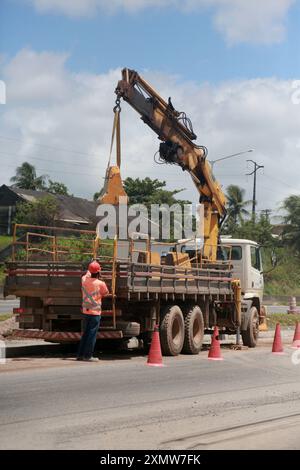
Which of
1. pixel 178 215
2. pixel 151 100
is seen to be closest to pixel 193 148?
pixel 151 100

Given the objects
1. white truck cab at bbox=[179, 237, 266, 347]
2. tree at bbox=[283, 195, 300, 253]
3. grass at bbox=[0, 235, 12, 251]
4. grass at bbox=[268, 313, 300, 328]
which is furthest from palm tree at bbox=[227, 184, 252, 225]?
white truck cab at bbox=[179, 237, 266, 347]

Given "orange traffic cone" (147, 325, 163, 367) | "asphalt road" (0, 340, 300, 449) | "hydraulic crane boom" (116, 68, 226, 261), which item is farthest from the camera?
"hydraulic crane boom" (116, 68, 226, 261)

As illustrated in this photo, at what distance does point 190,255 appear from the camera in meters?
18.5

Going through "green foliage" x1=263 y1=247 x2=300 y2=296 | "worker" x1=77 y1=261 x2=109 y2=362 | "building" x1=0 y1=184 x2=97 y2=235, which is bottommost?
"worker" x1=77 y1=261 x2=109 y2=362

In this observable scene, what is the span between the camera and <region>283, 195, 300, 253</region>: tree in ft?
218

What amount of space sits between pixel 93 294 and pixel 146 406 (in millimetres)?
4164

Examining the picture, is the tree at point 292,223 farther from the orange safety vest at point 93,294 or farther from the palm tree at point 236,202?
the orange safety vest at point 93,294

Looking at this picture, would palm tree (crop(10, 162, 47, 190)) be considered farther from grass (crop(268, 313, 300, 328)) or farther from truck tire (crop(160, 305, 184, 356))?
truck tire (crop(160, 305, 184, 356))

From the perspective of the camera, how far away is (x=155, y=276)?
14.5 meters

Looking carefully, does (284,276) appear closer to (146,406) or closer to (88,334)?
(88,334)

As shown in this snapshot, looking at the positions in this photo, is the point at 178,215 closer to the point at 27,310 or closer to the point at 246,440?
the point at 27,310

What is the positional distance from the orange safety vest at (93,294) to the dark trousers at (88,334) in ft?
0.43

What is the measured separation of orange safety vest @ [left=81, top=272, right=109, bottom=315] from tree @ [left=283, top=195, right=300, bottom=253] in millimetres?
54645

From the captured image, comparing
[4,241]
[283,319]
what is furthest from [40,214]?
Result: [283,319]
